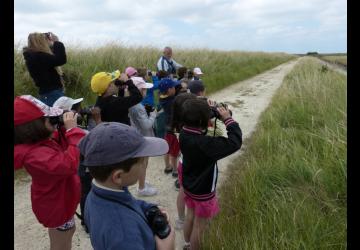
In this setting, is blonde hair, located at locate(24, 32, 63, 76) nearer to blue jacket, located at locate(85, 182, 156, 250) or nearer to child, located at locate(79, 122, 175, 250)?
child, located at locate(79, 122, 175, 250)

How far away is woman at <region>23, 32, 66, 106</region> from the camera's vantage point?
437 centimetres

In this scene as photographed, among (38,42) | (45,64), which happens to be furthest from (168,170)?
(38,42)

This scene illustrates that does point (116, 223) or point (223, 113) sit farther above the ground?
point (223, 113)

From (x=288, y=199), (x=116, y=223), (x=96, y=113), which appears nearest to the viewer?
(x=116, y=223)

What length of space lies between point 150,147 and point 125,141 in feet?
0.49

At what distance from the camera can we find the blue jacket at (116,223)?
138 cm

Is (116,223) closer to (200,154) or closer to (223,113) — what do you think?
(200,154)

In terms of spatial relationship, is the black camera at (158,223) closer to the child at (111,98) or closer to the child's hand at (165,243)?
the child's hand at (165,243)

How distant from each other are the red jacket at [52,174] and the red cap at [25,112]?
0.17 metres

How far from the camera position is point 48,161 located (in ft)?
6.66

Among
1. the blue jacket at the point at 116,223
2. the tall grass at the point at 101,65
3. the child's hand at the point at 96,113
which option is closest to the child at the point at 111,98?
the child's hand at the point at 96,113

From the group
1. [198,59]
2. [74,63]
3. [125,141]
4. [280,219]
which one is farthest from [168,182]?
[198,59]

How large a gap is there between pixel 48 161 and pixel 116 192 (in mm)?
770
